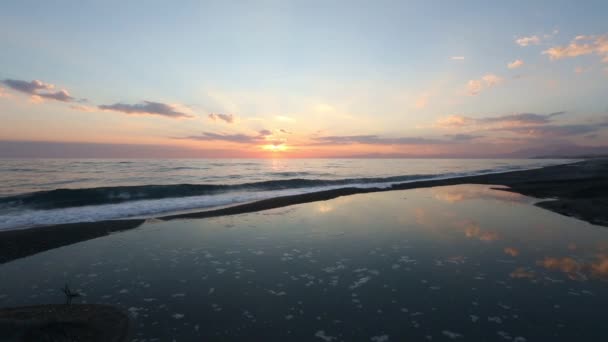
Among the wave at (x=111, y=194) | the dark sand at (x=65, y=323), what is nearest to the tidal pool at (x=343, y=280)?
the dark sand at (x=65, y=323)

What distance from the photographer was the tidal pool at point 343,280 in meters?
6.29

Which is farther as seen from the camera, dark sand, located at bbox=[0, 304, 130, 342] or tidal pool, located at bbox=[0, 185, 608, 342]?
tidal pool, located at bbox=[0, 185, 608, 342]

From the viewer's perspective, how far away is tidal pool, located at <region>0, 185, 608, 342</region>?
6293 mm

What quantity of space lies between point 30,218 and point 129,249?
14136 mm

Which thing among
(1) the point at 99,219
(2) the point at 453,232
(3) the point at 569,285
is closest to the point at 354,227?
(2) the point at 453,232

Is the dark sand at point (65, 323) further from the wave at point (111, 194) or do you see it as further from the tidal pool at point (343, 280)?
the wave at point (111, 194)

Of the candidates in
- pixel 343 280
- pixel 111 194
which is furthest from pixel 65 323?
pixel 111 194

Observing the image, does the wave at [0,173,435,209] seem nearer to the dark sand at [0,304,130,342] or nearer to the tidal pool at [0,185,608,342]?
the tidal pool at [0,185,608,342]

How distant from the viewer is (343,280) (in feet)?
28.8

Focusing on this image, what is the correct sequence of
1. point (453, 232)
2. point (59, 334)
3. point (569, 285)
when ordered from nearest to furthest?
point (59, 334)
point (569, 285)
point (453, 232)

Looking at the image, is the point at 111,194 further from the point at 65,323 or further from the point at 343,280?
the point at 343,280

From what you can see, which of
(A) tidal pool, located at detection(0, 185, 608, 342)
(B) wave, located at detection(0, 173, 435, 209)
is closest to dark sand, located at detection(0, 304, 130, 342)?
(A) tidal pool, located at detection(0, 185, 608, 342)

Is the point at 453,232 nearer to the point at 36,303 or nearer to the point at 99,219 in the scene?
the point at 36,303

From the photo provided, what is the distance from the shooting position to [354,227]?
15.4 metres
